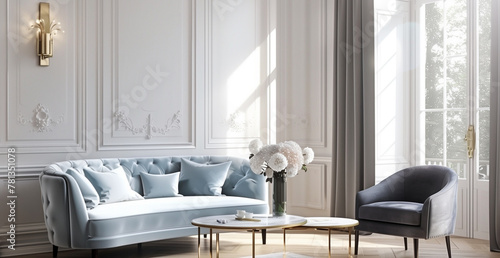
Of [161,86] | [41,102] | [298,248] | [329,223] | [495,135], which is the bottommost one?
[298,248]

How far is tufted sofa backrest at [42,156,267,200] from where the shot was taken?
5.32 meters

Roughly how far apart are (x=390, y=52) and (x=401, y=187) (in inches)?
65.4

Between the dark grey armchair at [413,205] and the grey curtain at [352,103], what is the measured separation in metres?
0.77

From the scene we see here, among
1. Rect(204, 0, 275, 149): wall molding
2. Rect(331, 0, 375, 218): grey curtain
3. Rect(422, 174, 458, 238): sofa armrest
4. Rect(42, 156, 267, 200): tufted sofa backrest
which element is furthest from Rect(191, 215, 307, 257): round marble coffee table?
Rect(204, 0, 275, 149): wall molding

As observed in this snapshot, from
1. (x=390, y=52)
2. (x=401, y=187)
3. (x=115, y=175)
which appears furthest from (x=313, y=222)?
(x=390, y=52)

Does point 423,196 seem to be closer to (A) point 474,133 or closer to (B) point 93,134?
(A) point 474,133

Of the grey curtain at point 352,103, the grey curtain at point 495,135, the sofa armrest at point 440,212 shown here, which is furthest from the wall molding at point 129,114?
the grey curtain at point 495,135

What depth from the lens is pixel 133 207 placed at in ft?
15.9

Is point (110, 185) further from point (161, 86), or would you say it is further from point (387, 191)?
point (387, 191)

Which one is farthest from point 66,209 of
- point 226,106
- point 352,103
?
point 352,103

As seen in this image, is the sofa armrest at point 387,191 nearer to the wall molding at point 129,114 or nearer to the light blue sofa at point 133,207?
the light blue sofa at point 133,207

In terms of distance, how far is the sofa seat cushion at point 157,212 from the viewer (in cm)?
454

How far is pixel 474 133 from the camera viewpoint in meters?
5.76

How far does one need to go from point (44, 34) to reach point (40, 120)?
722mm
